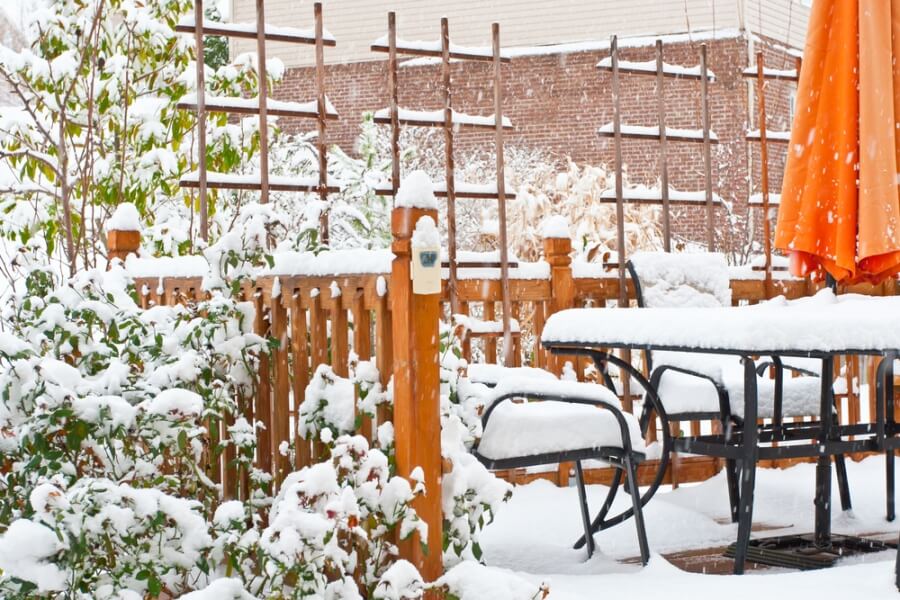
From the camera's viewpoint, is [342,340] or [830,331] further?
[830,331]

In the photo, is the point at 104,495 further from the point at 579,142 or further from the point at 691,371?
the point at 579,142

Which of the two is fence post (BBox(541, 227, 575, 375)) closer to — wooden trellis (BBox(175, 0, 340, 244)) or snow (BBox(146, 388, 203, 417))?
wooden trellis (BBox(175, 0, 340, 244))

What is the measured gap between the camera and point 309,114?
545cm

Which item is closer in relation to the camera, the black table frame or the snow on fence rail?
the snow on fence rail

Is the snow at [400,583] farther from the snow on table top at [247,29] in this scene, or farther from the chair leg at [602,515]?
the snow on table top at [247,29]

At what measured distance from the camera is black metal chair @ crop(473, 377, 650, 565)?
3.63 meters

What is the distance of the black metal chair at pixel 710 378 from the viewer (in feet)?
14.6

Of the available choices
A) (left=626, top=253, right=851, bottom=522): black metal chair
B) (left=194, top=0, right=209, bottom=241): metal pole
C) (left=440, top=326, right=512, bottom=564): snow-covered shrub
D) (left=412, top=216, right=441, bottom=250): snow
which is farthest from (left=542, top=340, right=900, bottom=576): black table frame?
(left=194, top=0, right=209, bottom=241): metal pole

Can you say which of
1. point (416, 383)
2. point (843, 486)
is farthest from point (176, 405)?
point (843, 486)

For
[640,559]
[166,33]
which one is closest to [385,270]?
[640,559]

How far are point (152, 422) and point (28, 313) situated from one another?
2.42ft

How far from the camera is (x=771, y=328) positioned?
3.57 metres

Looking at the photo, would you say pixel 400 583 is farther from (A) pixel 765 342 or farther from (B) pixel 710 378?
(B) pixel 710 378

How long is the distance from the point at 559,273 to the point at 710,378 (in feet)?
3.82
